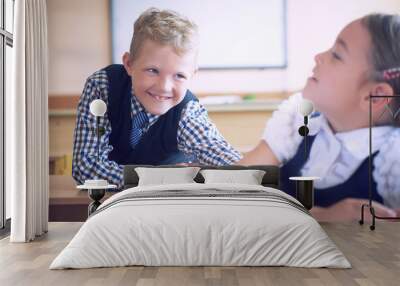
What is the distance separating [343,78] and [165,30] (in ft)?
7.39

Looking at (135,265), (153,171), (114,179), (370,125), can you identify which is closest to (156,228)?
(135,265)

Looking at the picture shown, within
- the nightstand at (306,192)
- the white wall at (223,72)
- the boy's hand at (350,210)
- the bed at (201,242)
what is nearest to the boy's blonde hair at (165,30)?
the white wall at (223,72)

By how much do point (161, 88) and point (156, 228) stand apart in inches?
126

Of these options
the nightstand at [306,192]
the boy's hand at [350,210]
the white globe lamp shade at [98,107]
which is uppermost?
the white globe lamp shade at [98,107]

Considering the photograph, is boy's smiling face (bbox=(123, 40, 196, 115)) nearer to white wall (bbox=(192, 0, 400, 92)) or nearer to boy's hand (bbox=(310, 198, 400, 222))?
white wall (bbox=(192, 0, 400, 92))

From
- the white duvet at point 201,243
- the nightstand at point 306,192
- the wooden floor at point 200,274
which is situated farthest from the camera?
the nightstand at point 306,192

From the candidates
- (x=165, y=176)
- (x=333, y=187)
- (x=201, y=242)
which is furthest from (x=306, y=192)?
(x=201, y=242)

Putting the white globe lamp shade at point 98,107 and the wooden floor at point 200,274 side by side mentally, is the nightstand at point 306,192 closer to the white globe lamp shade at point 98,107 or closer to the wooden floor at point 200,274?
the wooden floor at point 200,274

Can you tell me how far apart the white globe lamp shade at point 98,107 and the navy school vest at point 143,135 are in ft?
0.97

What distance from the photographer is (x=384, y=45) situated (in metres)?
7.59

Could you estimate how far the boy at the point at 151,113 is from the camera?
7.54m

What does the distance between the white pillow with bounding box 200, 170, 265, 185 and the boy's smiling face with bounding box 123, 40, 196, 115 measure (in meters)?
1.09

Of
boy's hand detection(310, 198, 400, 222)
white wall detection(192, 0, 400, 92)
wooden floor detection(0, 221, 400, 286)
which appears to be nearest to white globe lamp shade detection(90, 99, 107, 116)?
white wall detection(192, 0, 400, 92)

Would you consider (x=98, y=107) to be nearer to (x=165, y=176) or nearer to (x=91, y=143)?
(x=91, y=143)
